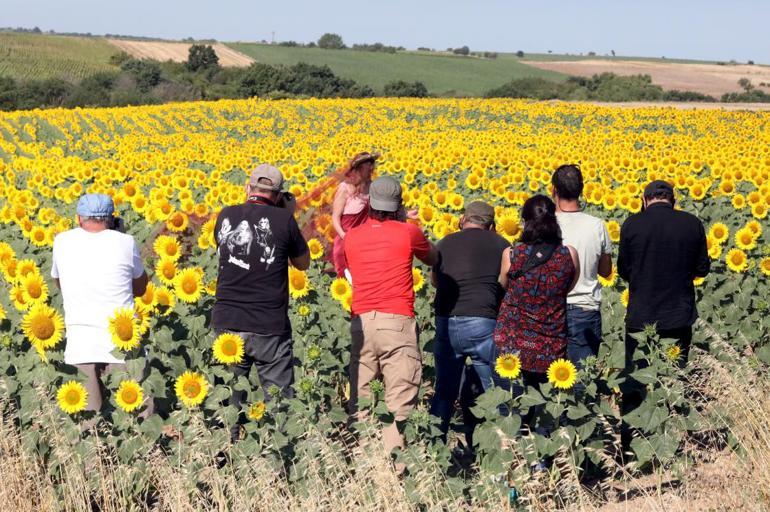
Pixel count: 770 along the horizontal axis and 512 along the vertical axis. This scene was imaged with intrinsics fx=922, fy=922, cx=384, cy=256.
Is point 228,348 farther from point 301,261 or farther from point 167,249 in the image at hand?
point 167,249

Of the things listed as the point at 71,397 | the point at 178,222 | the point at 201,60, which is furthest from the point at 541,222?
the point at 201,60

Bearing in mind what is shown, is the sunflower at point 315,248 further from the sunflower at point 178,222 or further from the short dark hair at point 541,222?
the short dark hair at point 541,222

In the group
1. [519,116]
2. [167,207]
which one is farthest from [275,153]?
[519,116]

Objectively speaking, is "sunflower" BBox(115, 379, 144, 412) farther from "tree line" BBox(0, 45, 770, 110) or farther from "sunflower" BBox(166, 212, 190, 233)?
"tree line" BBox(0, 45, 770, 110)

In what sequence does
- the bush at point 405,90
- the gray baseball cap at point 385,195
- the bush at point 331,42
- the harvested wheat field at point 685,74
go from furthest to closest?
the bush at point 331,42, the harvested wheat field at point 685,74, the bush at point 405,90, the gray baseball cap at point 385,195

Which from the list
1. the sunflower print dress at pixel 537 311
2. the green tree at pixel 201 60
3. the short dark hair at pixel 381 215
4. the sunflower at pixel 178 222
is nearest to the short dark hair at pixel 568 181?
the sunflower print dress at pixel 537 311

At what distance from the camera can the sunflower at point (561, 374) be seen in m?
5.27

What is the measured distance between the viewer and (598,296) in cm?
597

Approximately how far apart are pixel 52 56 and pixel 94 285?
77573mm

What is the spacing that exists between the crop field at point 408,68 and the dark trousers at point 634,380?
209 feet

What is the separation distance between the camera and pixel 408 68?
277ft

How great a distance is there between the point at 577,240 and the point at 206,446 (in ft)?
8.46

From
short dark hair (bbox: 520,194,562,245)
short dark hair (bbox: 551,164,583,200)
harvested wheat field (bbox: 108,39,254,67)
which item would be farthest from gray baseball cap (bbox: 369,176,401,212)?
harvested wheat field (bbox: 108,39,254,67)

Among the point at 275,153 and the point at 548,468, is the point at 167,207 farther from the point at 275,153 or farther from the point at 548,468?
the point at 275,153
